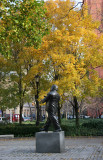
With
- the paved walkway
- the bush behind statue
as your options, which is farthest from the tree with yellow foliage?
the paved walkway

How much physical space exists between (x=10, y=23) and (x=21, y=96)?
12.9 metres

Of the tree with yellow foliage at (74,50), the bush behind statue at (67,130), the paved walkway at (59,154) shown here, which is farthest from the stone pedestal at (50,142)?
the bush behind statue at (67,130)

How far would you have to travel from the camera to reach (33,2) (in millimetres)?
14547

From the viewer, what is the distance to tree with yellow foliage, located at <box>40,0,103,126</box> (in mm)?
20891

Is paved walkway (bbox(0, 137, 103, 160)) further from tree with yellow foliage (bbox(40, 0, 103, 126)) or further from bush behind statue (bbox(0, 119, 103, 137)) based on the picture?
tree with yellow foliage (bbox(40, 0, 103, 126))

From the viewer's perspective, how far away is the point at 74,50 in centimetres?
2209

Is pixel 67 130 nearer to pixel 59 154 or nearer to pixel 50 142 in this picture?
pixel 50 142

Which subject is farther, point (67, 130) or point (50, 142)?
point (67, 130)

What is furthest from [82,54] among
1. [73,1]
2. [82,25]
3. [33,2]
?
[33,2]

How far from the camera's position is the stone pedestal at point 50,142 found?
1134cm

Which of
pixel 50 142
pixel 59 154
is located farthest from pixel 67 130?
pixel 59 154

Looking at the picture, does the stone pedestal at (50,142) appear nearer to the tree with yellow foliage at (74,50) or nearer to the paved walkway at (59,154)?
the paved walkway at (59,154)

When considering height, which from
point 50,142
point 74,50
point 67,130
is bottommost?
point 50,142

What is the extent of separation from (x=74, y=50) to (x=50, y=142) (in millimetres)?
11806
